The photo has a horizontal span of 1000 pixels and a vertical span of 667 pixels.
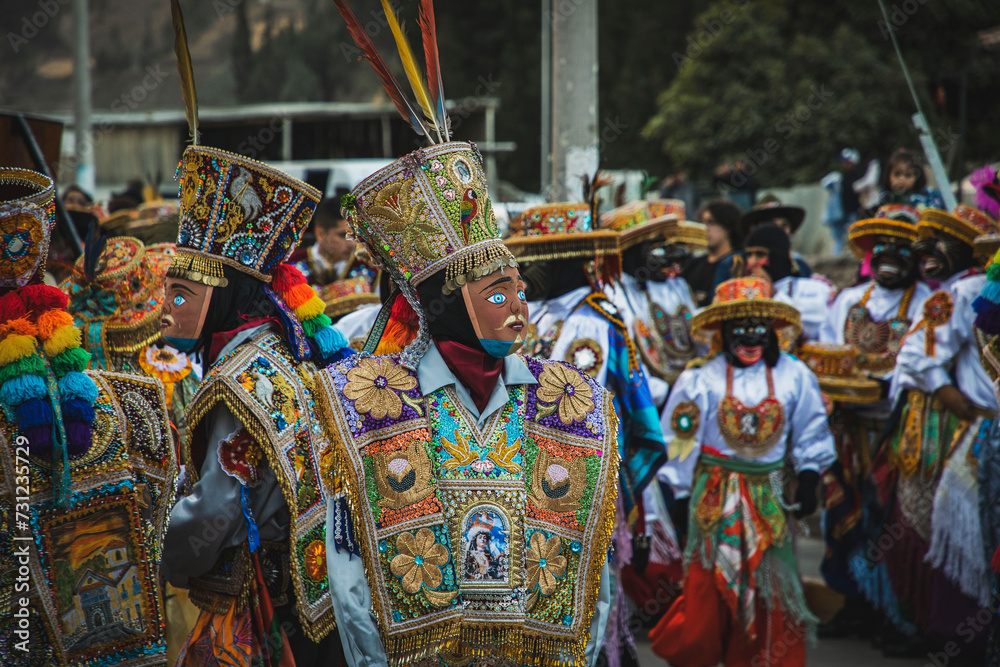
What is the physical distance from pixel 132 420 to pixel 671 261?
205 inches

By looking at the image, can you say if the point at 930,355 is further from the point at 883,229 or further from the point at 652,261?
the point at 652,261

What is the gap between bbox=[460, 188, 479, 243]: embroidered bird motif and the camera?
2846mm

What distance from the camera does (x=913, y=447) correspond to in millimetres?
6480

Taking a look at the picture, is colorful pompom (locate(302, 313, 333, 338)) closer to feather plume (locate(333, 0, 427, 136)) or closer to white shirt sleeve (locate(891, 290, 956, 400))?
feather plume (locate(333, 0, 427, 136))

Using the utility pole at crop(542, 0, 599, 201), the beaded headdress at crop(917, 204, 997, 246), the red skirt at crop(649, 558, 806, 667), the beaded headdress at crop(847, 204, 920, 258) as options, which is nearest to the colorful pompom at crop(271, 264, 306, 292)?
the red skirt at crop(649, 558, 806, 667)

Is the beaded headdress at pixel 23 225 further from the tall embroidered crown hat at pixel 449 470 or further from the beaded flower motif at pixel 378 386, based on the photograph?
the beaded flower motif at pixel 378 386

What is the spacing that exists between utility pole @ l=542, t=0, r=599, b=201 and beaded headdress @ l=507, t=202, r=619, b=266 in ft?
6.70

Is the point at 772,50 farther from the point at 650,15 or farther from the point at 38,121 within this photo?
the point at 38,121

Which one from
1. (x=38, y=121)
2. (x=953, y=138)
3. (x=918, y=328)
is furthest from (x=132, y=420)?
(x=953, y=138)

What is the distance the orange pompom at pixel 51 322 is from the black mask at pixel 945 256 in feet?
17.5

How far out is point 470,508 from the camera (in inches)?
110

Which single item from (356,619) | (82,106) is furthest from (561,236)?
(82,106)

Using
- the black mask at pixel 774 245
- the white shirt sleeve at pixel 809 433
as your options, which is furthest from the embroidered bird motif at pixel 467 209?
the black mask at pixel 774 245

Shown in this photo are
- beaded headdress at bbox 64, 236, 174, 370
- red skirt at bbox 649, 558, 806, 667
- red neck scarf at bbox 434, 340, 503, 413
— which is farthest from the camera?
red skirt at bbox 649, 558, 806, 667
